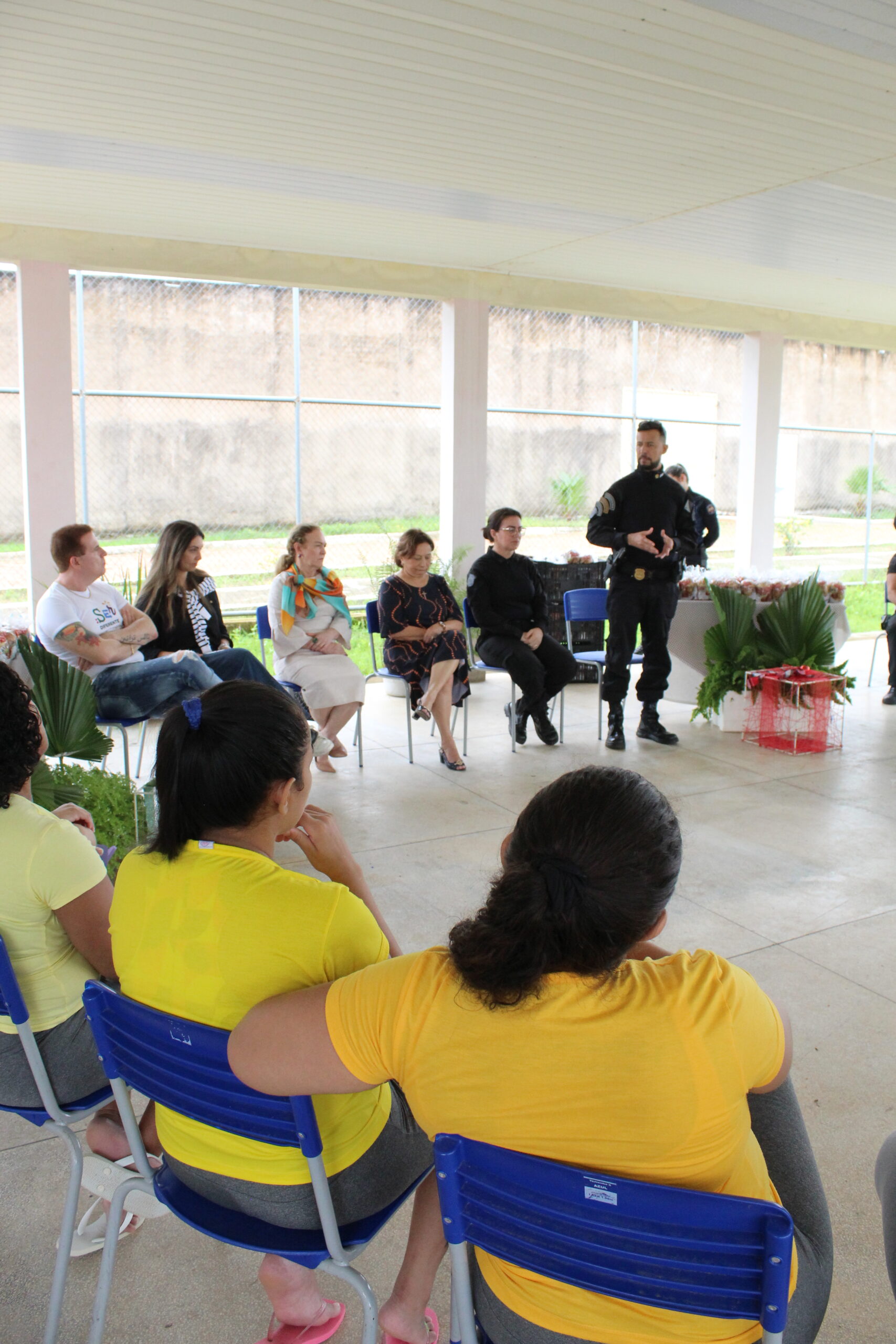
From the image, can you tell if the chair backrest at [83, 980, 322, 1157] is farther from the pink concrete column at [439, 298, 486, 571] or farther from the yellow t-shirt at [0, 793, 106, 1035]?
the pink concrete column at [439, 298, 486, 571]

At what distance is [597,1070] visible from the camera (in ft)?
3.78

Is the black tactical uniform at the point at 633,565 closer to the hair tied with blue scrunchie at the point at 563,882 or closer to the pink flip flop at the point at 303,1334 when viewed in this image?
the pink flip flop at the point at 303,1334

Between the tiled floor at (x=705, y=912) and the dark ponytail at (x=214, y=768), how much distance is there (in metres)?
1.01

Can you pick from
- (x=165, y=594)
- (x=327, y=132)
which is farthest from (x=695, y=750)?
(x=327, y=132)

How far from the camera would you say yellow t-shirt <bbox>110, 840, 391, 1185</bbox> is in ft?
4.77

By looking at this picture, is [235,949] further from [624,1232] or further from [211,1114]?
[624,1232]

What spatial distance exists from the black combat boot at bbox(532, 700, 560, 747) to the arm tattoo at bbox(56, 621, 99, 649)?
2549 mm

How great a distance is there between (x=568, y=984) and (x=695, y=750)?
512 cm

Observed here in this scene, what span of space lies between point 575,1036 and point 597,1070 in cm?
4

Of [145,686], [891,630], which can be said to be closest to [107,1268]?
[145,686]

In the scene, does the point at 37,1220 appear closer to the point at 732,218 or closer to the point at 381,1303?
the point at 381,1303

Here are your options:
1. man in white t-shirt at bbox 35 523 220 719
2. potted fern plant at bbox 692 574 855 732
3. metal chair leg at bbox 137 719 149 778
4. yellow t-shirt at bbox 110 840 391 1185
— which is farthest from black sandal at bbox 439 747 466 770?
yellow t-shirt at bbox 110 840 391 1185

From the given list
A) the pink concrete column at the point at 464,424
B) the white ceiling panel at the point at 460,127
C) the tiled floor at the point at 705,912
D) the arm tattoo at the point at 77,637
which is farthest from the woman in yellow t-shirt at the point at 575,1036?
the pink concrete column at the point at 464,424

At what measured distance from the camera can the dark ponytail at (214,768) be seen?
5.20ft
